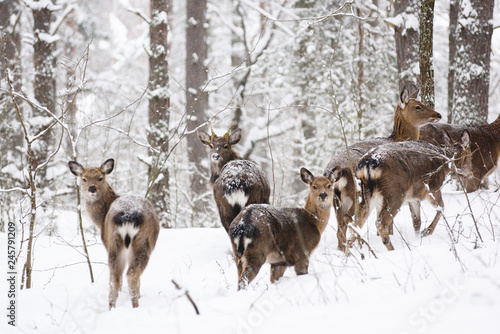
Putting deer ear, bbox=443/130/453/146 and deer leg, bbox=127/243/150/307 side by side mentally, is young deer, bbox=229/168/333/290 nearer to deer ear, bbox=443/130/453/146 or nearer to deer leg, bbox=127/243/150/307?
deer leg, bbox=127/243/150/307

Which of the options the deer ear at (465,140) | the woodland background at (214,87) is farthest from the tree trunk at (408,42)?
the deer ear at (465,140)

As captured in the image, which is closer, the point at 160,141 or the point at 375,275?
the point at 375,275

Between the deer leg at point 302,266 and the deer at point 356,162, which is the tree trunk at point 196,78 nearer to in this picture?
the deer at point 356,162

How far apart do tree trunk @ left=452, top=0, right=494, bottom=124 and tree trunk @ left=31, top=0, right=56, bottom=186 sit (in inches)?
360

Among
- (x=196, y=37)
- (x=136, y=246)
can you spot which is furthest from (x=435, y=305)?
(x=196, y=37)

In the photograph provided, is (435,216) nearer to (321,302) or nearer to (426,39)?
(426,39)

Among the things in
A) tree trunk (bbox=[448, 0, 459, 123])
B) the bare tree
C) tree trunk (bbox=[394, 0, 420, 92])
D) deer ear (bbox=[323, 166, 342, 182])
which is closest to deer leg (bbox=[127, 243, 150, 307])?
deer ear (bbox=[323, 166, 342, 182])

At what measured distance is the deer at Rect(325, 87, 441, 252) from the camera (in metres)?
6.97

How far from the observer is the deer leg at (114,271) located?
525 centimetres

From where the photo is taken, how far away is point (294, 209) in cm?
625

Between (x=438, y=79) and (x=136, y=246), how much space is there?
15508mm

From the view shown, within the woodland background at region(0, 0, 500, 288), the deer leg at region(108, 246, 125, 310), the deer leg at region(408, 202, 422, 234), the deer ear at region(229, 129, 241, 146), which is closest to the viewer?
the deer leg at region(108, 246, 125, 310)

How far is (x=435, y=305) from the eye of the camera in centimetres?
315

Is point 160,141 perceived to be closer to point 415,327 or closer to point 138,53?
point 415,327
